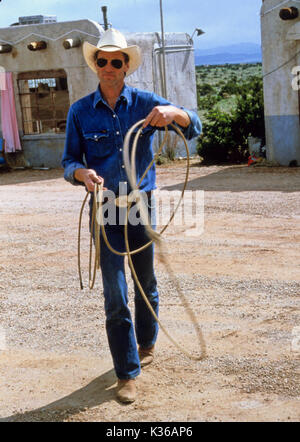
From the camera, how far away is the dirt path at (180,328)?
12.3 ft

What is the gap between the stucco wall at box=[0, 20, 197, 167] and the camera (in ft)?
53.5

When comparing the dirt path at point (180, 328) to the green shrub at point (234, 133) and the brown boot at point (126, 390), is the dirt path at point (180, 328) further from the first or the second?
the green shrub at point (234, 133)

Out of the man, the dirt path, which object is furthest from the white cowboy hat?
the dirt path

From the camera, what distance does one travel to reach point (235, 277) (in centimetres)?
621

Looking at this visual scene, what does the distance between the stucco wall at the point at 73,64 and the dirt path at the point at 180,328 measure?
7629 millimetres

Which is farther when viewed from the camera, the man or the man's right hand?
the man

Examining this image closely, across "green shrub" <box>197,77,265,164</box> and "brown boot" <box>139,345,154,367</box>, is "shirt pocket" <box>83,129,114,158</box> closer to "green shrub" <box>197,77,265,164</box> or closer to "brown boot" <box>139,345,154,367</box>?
"brown boot" <box>139,345,154,367</box>

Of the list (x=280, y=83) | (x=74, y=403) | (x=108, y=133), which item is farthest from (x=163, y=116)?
(x=280, y=83)

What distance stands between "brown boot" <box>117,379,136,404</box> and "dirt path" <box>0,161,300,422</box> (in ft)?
0.15

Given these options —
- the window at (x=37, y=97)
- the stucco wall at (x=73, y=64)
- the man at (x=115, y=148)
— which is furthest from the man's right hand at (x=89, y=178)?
the window at (x=37, y=97)

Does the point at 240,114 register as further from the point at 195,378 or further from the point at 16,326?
the point at 195,378

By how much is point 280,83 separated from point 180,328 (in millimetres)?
9985

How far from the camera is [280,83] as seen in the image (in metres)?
13.9
